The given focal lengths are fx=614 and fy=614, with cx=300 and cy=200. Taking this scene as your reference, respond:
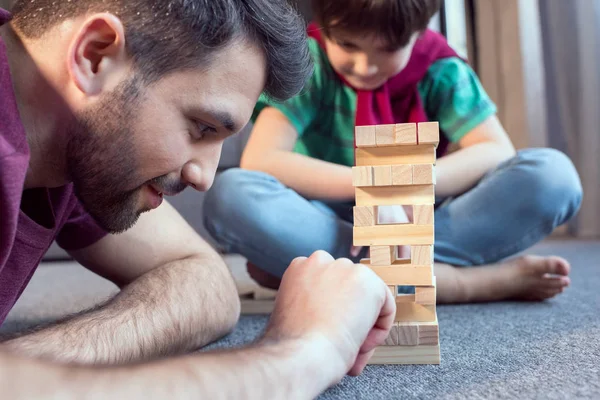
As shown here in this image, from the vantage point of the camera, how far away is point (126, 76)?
2.17 ft

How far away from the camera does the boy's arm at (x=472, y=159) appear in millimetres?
1152

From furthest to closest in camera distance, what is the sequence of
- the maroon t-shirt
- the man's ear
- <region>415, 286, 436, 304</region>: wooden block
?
<region>415, 286, 436, 304</region>: wooden block < the man's ear < the maroon t-shirt

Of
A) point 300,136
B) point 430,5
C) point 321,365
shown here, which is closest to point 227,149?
point 300,136

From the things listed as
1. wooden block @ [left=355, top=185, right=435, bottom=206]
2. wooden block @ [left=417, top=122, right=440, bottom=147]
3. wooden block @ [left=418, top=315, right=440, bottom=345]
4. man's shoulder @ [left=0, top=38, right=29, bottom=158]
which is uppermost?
man's shoulder @ [left=0, top=38, right=29, bottom=158]

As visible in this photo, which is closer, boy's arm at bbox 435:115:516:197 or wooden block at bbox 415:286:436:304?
wooden block at bbox 415:286:436:304

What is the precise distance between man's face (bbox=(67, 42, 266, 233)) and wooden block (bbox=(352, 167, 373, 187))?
0.48ft

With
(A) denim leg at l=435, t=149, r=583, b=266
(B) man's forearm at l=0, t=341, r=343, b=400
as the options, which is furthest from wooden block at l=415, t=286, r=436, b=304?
(A) denim leg at l=435, t=149, r=583, b=266

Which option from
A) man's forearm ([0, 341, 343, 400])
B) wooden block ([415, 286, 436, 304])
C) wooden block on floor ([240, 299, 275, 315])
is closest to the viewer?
man's forearm ([0, 341, 343, 400])

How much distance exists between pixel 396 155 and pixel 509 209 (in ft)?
1.62

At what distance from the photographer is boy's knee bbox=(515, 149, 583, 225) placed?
1110 mm

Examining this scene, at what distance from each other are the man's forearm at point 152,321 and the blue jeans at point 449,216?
0.61 feet

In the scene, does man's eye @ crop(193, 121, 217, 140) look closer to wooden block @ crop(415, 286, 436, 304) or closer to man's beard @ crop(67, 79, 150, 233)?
man's beard @ crop(67, 79, 150, 233)

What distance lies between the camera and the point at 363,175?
73 cm

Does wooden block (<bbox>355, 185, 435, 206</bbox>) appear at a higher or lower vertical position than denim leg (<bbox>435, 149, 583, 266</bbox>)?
higher
